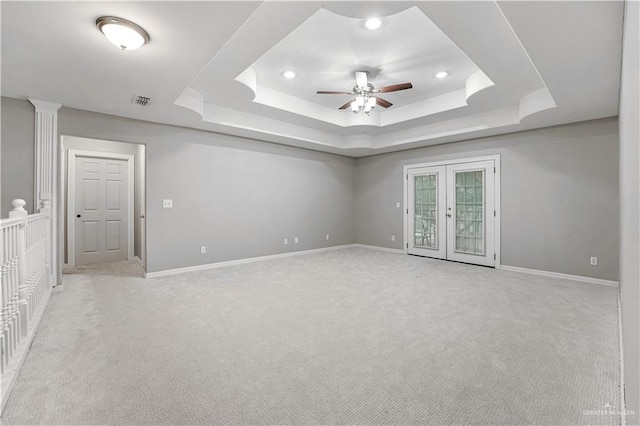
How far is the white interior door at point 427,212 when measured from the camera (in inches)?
255

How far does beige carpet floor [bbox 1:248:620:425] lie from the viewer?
5.72 feet

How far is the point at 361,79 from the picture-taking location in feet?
13.3

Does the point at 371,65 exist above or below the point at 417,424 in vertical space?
above

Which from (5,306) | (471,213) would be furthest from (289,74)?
(471,213)

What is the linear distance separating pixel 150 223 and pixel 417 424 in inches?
184

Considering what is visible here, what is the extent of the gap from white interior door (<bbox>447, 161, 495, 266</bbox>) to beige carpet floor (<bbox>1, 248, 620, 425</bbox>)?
1.64 metres

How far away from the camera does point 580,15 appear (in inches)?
83.1

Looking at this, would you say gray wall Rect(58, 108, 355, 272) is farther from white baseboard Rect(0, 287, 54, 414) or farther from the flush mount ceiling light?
the flush mount ceiling light

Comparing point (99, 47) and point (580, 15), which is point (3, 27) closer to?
point (99, 47)

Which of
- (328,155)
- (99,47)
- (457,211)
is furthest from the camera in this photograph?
(328,155)

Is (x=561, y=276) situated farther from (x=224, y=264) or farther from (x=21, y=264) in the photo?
(x=21, y=264)

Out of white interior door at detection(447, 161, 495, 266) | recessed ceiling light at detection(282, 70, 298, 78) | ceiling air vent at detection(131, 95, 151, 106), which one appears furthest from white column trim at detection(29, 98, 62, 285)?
white interior door at detection(447, 161, 495, 266)

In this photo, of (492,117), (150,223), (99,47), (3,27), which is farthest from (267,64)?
(492,117)

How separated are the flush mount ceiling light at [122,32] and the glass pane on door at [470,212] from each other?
5720 millimetres
